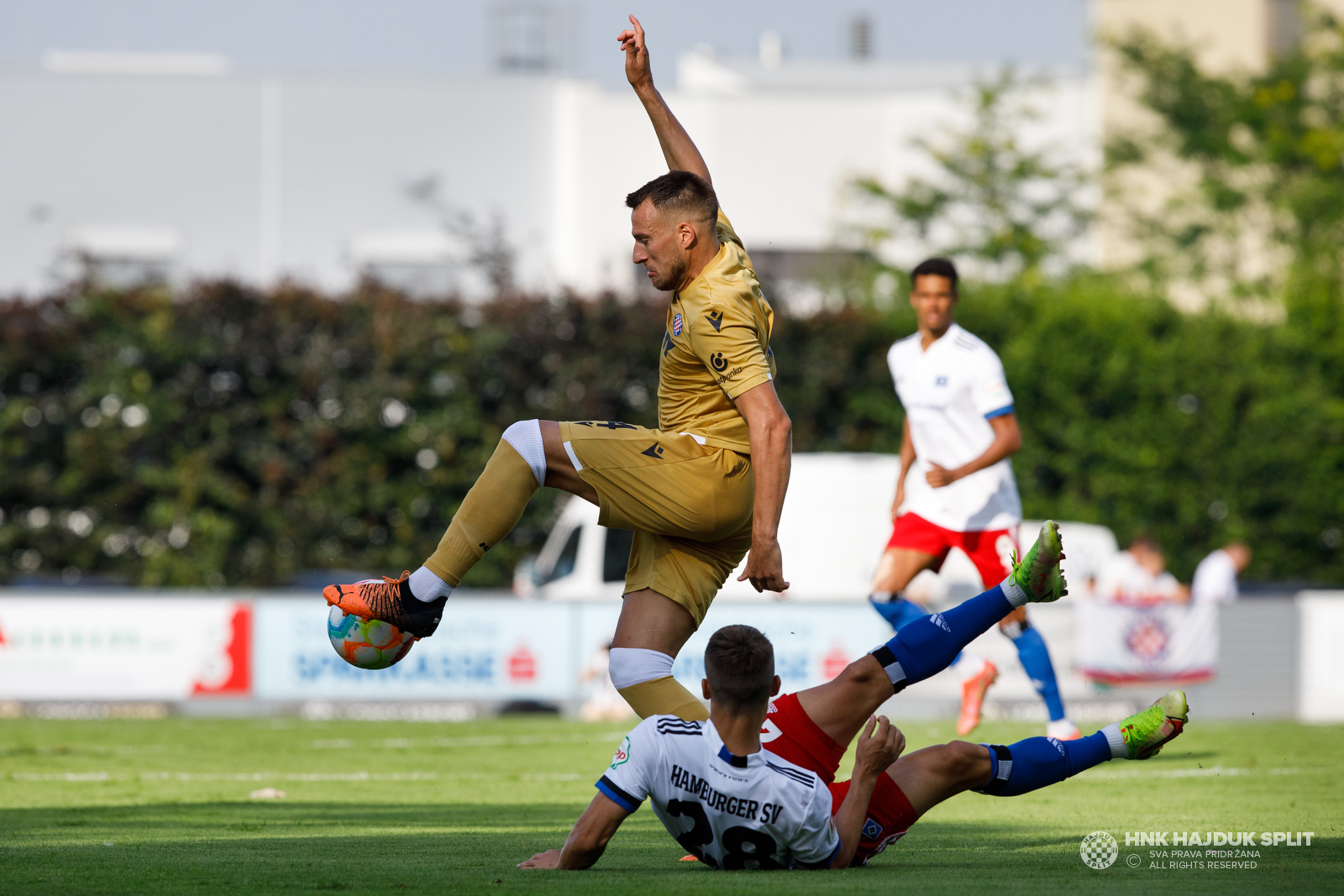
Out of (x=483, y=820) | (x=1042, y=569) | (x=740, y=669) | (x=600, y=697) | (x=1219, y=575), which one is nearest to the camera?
(x=740, y=669)

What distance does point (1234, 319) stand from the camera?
22500 millimetres

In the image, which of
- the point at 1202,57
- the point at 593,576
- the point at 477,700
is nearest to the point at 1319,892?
the point at 477,700

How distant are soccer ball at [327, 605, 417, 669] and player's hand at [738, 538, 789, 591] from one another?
1283 mm

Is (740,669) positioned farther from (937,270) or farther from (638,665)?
(937,270)

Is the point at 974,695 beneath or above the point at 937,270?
beneath

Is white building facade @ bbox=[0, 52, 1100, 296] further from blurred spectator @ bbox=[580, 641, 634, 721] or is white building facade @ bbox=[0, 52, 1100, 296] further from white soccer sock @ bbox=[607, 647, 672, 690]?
white soccer sock @ bbox=[607, 647, 672, 690]

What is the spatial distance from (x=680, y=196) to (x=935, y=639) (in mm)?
1765

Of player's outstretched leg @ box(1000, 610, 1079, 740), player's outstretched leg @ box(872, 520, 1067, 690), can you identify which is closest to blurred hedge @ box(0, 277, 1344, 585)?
player's outstretched leg @ box(1000, 610, 1079, 740)

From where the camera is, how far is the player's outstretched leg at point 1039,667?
8844 millimetres

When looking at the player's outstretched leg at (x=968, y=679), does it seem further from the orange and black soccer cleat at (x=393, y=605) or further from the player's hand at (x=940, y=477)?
the orange and black soccer cleat at (x=393, y=605)

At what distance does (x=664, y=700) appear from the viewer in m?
5.80

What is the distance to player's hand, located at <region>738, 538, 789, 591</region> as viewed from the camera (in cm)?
529

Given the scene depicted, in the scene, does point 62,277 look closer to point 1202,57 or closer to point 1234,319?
point 1234,319

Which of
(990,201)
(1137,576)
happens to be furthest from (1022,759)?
(990,201)
